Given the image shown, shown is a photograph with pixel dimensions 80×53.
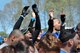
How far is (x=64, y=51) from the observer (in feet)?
21.5

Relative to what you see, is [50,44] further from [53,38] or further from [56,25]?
[56,25]

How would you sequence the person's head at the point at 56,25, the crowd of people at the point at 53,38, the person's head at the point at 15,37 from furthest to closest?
the person's head at the point at 56,25 < the crowd of people at the point at 53,38 < the person's head at the point at 15,37

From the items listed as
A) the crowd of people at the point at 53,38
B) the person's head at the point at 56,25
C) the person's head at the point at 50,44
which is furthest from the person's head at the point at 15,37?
the person's head at the point at 56,25

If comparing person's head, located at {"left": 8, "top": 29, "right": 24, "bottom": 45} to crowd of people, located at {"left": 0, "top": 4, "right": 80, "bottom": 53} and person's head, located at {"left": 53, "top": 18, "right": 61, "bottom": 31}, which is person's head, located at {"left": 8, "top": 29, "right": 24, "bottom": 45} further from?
person's head, located at {"left": 53, "top": 18, "right": 61, "bottom": 31}

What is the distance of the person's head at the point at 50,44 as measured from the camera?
20.9ft

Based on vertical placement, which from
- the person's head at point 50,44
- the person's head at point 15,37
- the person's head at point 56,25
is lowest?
the person's head at point 50,44

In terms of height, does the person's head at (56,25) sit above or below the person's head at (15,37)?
below

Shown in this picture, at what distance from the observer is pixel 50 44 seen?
6406 mm

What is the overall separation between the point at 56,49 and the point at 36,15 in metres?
0.80

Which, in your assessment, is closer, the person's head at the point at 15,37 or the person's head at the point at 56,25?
the person's head at the point at 15,37

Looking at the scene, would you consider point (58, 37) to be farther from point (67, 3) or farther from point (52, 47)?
point (67, 3)

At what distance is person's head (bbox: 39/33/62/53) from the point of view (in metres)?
6.36

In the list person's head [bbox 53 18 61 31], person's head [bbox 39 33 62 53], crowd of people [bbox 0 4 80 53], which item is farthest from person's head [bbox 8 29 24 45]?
person's head [bbox 53 18 61 31]

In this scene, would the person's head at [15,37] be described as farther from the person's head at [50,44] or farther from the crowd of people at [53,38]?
the person's head at [50,44]
